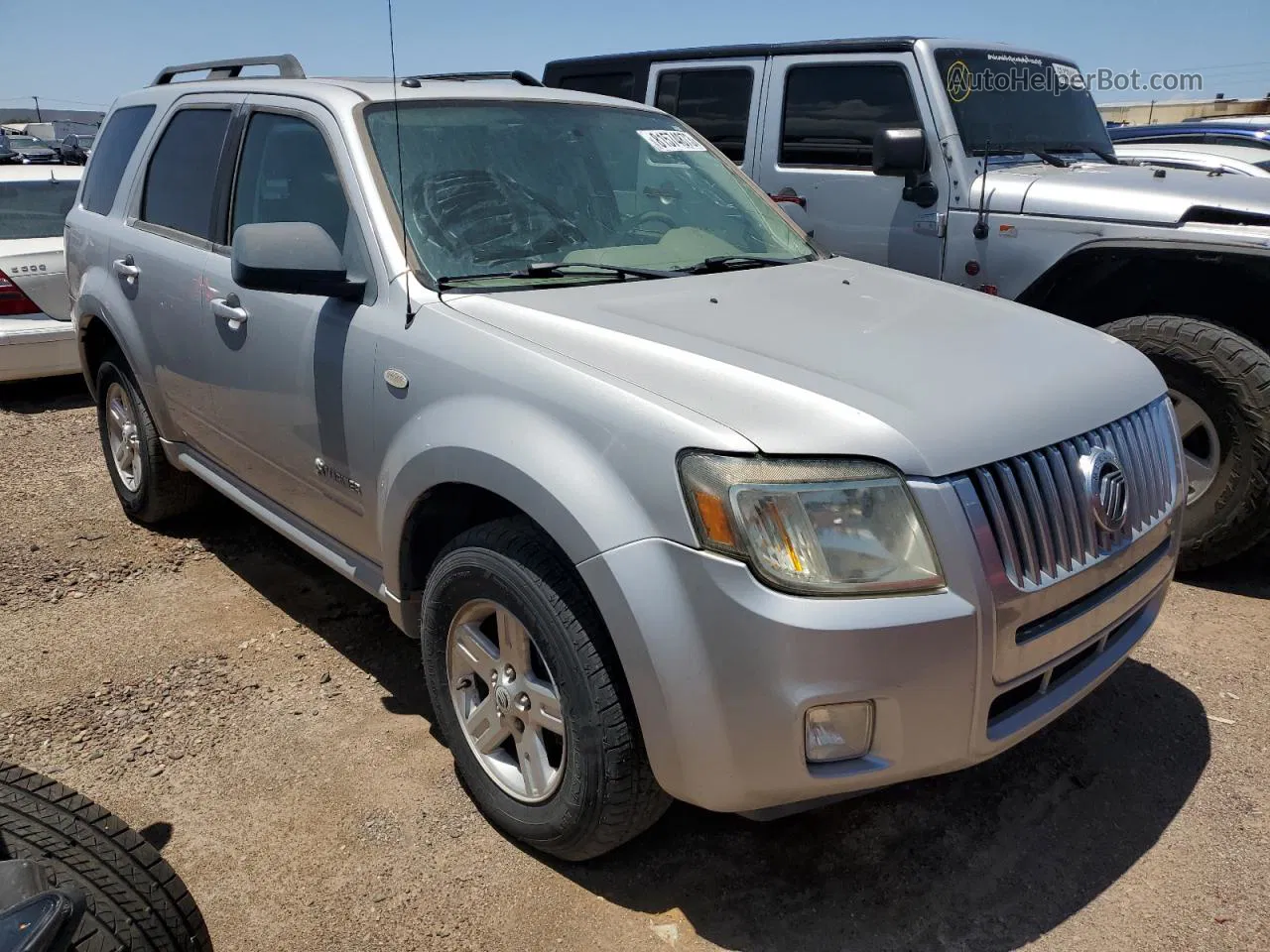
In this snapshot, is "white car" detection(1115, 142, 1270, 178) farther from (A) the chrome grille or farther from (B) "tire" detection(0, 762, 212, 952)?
(B) "tire" detection(0, 762, 212, 952)

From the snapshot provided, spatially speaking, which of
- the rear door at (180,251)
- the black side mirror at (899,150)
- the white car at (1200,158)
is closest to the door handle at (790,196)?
the black side mirror at (899,150)

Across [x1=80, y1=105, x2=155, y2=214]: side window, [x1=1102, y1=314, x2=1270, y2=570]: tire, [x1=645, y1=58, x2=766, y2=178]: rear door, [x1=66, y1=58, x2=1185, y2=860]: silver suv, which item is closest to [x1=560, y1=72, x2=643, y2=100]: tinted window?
[x1=645, y1=58, x2=766, y2=178]: rear door

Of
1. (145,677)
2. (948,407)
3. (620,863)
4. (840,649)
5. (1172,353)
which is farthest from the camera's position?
(1172,353)

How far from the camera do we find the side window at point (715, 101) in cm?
602

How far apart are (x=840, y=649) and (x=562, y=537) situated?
2.10 feet

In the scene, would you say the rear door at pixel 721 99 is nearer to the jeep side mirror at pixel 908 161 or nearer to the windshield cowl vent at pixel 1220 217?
the jeep side mirror at pixel 908 161

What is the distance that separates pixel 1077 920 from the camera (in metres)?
2.44

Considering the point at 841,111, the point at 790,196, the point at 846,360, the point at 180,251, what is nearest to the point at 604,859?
the point at 846,360

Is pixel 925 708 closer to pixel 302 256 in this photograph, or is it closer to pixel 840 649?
pixel 840 649

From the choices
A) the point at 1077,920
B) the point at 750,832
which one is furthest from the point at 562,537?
the point at 1077,920

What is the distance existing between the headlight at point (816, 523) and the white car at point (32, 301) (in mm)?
5586

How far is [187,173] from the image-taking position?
399cm

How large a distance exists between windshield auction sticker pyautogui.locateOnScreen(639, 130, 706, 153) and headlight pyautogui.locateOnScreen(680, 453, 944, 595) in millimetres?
1989

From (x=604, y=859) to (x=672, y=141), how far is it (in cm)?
246
